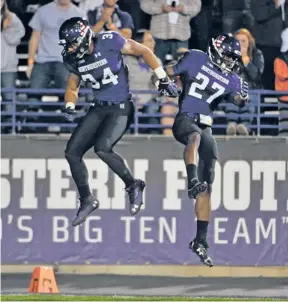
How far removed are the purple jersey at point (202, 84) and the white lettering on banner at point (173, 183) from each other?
7.50 m

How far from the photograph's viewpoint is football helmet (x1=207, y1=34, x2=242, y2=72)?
3203 cm

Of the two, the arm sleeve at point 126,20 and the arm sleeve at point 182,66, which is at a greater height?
the arm sleeve at point 126,20

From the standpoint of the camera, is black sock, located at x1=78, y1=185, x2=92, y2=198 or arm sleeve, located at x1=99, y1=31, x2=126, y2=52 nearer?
arm sleeve, located at x1=99, y1=31, x2=126, y2=52

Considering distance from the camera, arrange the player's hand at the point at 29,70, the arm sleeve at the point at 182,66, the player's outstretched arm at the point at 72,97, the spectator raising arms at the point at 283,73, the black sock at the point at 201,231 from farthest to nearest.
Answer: the player's hand at the point at 29,70
the spectator raising arms at the point at 283,73
the black sock at the point at 201,231
the arm sleeve at the point at 182,66
the player's outstretched arm at the point at 72,97

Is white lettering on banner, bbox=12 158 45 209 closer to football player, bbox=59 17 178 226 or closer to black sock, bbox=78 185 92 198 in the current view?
black sock, bbox=78 185 92 198

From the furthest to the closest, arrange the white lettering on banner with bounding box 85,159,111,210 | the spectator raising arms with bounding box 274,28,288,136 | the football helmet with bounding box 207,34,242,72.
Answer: the white lettering on banner with bounding box 85,159,111,210, the spectator raising arms with bounding box 274,28,288,136, the football helmet with bounding box 207,34,242,72

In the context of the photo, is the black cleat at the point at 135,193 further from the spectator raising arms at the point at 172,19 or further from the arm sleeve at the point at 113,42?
the spectator raising arms at the point at 172,19

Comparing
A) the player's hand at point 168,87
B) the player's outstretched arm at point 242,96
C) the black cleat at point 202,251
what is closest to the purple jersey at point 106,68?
the player's hand at point 168,87

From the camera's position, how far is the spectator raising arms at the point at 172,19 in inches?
1483

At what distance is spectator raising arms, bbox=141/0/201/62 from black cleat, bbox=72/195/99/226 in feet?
19.9

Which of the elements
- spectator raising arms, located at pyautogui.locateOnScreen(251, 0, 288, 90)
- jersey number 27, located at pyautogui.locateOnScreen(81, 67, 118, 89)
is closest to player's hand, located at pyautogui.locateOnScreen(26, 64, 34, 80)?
spectator raising arms, located at pyautogui.locateOnScreen(251, 0, 288, 90)

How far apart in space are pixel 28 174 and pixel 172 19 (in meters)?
4.49

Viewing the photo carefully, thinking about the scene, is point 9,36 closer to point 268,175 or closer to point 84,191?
point 268,175

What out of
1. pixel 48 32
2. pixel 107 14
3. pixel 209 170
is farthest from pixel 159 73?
pixel 48 32
